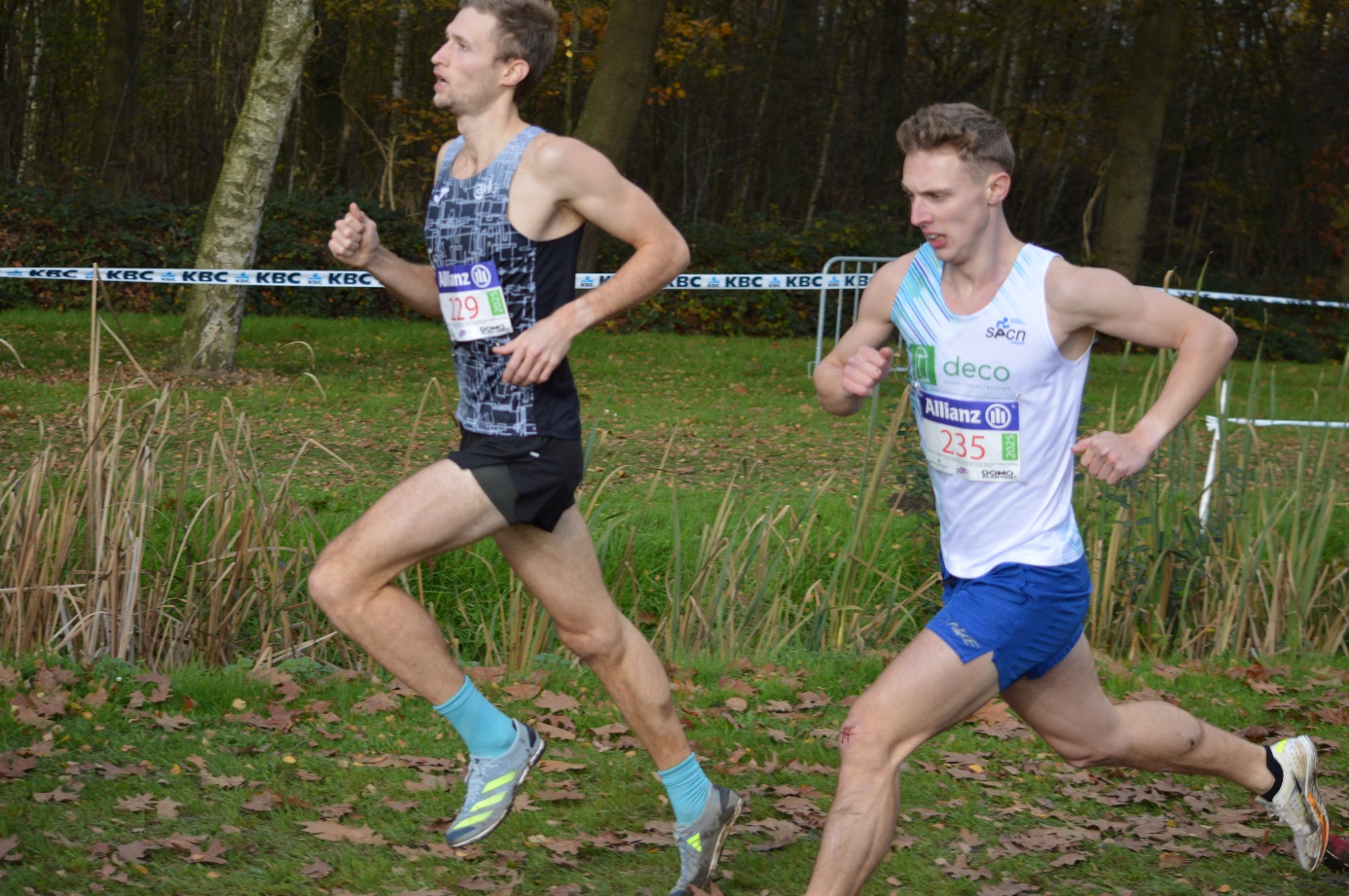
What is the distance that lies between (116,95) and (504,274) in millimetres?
19102

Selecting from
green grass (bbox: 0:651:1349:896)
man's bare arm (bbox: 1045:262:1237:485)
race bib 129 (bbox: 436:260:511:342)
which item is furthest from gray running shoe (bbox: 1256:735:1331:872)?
race bib 129 (bbox: 436:260:511:342)

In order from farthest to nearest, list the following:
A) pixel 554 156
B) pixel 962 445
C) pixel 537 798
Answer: pixel 537 798 → pixel 554 156 → pixel 962 445

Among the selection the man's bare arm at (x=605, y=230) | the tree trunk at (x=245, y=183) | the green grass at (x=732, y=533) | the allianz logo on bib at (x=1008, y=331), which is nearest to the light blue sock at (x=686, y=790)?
the man's bare arm at (x=605, y=230)

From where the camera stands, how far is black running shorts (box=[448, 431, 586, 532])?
3.27 m

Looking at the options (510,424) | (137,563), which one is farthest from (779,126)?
(510,424)

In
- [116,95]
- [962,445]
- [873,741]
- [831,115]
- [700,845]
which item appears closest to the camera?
[873,741]

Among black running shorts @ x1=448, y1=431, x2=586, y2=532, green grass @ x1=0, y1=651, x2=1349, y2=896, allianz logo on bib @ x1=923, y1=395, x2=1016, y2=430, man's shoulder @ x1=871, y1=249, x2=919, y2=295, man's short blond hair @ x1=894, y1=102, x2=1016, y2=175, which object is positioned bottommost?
green grass @ x1=0, y1=651, x2=1349, y2=896

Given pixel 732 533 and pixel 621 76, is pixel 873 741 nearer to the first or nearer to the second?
pixel 732 533

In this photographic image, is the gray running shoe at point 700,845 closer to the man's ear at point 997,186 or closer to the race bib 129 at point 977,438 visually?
the race bib 129 at point 977,438

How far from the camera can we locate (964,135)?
3018 millimetres

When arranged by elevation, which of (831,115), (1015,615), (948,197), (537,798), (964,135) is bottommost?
(537,798)

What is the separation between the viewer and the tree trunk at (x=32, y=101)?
21844 millimetres

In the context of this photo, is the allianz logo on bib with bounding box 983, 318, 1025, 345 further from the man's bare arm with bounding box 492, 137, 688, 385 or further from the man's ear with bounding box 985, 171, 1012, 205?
the man's bare arm with bounding box 492, 137, 688, 385

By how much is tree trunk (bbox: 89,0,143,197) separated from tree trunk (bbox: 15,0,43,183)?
1.57 metres
